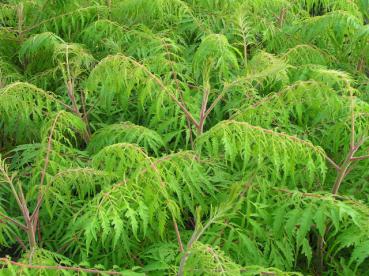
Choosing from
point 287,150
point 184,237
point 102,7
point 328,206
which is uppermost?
point 102,7

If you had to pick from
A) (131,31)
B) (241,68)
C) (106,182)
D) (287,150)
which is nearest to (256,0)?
(241,68)

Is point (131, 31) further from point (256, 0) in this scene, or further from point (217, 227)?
point (217, 227)

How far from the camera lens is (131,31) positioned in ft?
9.26

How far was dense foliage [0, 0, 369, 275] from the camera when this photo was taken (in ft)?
5.65

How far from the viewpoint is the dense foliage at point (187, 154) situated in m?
1.72

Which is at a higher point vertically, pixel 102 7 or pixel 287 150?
pixel 102 7

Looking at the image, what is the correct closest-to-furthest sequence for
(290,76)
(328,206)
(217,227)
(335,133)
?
1. (328,206)
2. (217,227)
3. (335,133)
4. (290,76)

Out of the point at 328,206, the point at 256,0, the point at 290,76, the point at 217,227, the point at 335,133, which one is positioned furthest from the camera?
the point at 256,0

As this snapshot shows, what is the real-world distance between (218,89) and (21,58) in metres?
1.18

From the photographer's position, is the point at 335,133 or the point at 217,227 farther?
the point at 335,133

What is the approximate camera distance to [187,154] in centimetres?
191

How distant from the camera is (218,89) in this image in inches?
103

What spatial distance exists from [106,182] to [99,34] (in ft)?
4.05

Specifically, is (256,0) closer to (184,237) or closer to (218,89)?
(218,89)
